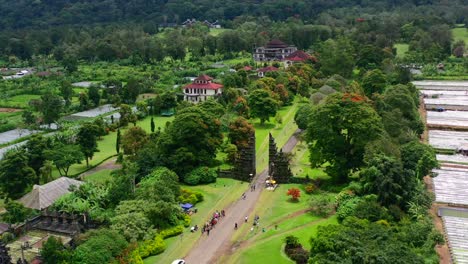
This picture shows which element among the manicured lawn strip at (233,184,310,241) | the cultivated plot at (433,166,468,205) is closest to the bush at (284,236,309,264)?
the manicured lawn strip at (233,184,310,241)

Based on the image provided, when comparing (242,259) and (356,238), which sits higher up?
(356,238)

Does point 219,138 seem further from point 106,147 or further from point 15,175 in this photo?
point 15,175

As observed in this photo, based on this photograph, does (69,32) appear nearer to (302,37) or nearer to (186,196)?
(302,37)

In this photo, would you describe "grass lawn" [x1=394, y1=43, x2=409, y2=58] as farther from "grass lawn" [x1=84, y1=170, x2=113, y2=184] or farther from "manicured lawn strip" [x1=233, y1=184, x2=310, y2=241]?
"grass lawn" [x1=84, y1=170, x2=113, y2=184]

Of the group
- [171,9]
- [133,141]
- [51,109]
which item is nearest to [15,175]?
[133,141]

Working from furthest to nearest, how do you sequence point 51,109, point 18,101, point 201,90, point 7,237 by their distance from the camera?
point 18,101
point 201,90
point 51,109
point 7,237

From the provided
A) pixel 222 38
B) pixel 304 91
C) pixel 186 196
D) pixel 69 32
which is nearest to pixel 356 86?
pixel 304 91

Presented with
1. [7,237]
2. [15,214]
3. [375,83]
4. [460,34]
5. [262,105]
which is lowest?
[7,237]

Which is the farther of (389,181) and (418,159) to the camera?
(418,159)
